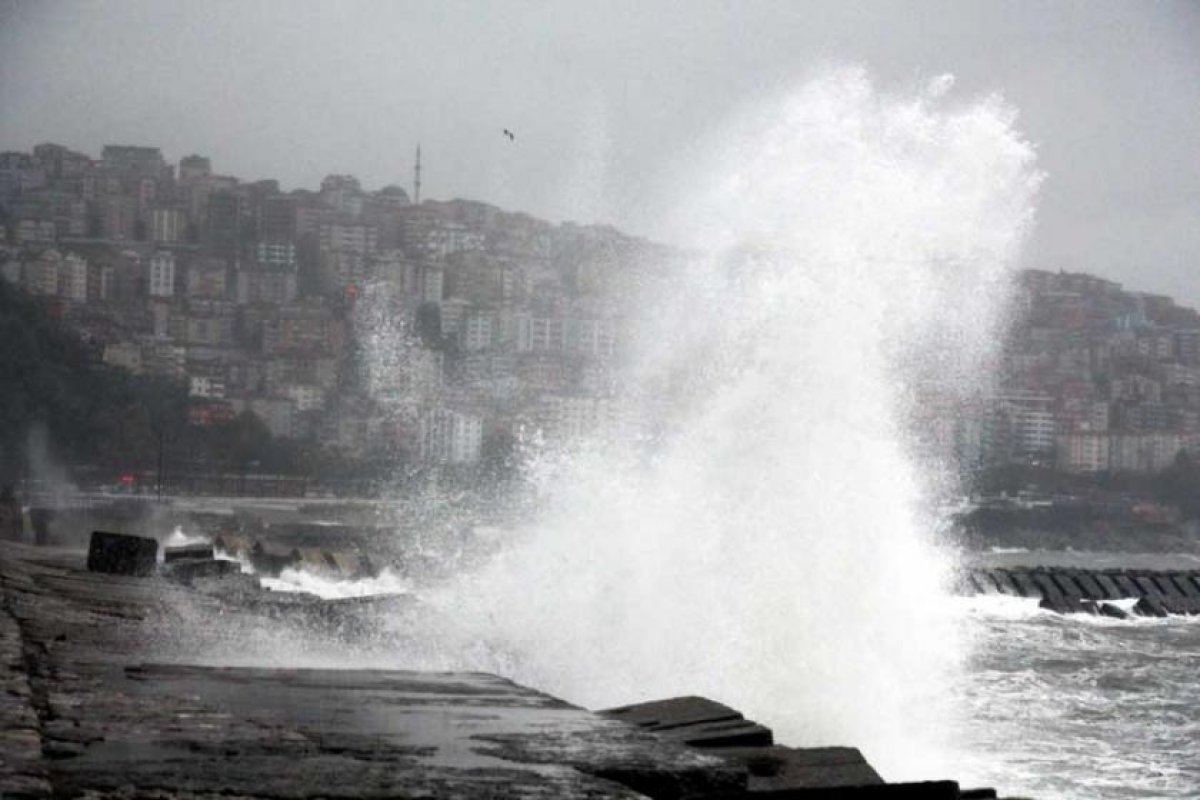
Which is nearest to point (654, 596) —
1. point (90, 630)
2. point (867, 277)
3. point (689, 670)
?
point (689, 670)

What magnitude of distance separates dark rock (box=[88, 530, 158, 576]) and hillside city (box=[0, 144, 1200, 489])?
138ft

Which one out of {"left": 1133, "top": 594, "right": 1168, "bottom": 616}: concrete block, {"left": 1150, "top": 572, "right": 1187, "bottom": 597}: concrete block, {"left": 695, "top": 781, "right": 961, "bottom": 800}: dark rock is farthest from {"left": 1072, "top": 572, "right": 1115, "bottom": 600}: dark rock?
{"left": 695, "top": 781, "right": 961, "bottom": 800}: dark rock

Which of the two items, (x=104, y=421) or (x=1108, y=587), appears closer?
(x=1108, y=587)

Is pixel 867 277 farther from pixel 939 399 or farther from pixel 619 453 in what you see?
pixel 939 399

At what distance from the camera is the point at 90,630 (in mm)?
8320

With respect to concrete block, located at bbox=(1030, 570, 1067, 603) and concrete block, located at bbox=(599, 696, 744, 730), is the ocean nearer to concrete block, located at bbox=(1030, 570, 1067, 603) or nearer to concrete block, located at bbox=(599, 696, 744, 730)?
concrete block, located at bbox=(599, 696, 744, 730)

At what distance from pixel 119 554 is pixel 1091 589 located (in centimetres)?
2812

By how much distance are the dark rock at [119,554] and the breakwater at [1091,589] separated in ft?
76.7

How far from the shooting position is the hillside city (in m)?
71.5

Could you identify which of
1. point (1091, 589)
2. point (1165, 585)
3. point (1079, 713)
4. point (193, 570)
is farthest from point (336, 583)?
point (1165, 585)

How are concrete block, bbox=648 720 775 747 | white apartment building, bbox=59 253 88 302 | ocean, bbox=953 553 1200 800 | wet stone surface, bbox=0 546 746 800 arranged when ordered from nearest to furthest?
1. wet stone surface, bbox=0 546 746 800
2. concrete block, bbox=648 720 775 747
3. ocean, bbox=953 553 1200 800
4. white apartment building, bbox=59 253 88 302

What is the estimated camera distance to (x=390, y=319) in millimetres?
90188

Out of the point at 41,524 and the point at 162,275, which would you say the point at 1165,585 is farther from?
the point at 162,275

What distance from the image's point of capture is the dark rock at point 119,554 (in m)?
14.0
